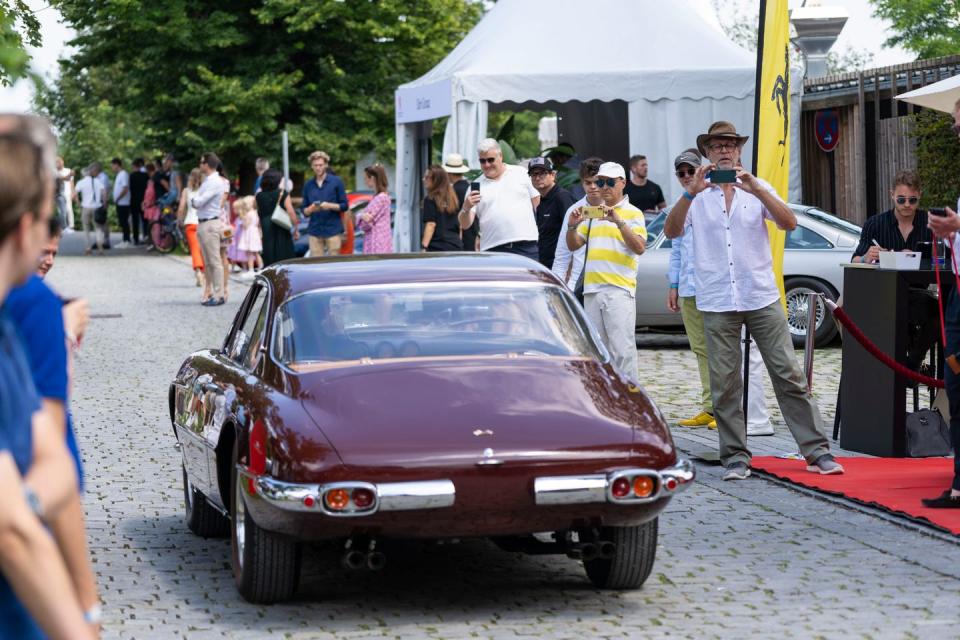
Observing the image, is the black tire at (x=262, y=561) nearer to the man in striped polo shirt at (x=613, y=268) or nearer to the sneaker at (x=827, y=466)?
the sneaker at (x=827, y=466)

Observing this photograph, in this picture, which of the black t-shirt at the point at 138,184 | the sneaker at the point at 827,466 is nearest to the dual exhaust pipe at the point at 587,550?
the sneaker at the point at 827,466

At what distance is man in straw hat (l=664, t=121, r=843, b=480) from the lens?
9.35 metres

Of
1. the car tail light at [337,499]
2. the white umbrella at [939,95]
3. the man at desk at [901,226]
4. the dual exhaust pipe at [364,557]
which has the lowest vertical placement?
the dual exhaust pipe at [364,557]

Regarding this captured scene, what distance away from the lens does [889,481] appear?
9211 millimetres

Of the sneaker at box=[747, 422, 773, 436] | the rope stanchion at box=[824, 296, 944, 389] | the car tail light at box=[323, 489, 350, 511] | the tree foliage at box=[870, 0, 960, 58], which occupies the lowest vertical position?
the sneaker at box=[747, 422, 773, 436]

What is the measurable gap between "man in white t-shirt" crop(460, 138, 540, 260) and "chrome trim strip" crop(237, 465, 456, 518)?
7.54 metres

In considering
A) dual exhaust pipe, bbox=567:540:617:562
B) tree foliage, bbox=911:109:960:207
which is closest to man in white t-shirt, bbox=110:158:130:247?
tree foliage, bbox=911:109:960:207

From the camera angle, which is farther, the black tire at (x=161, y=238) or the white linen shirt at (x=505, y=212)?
the black tire at (x=161, y=238)

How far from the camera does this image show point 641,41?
21.1m

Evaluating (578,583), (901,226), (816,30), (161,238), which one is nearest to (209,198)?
(816,30)

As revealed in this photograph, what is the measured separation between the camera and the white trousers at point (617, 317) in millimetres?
10977

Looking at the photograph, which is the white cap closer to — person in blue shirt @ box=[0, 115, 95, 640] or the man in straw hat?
the man in straw hat

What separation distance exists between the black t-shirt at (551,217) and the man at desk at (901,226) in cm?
273

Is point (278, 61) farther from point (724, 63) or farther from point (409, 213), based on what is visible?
point (724, 63)
